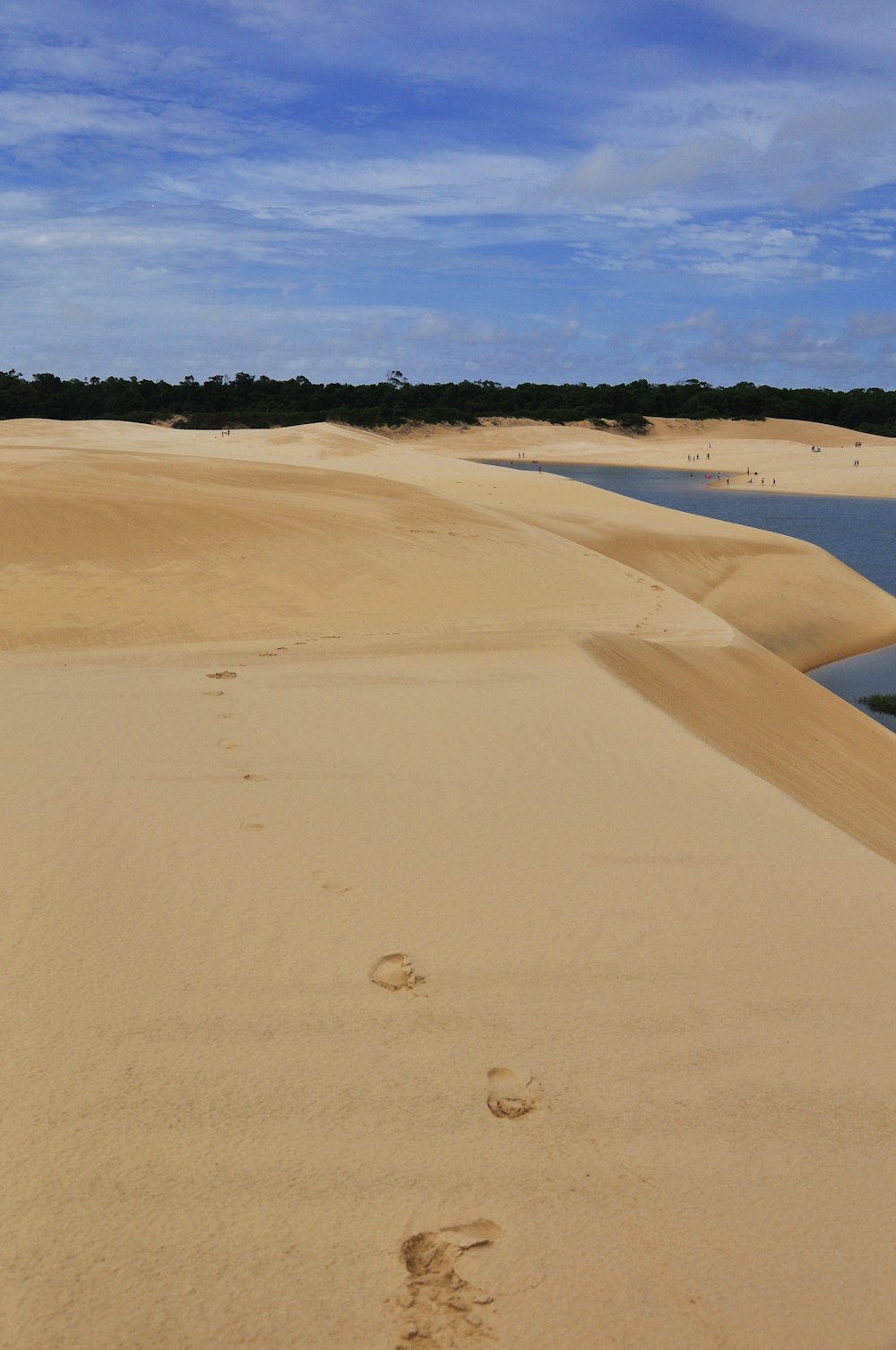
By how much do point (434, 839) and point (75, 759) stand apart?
186cm

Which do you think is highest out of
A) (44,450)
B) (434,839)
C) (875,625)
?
(44,450)

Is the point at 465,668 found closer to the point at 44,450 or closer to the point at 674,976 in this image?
the point at 674,976

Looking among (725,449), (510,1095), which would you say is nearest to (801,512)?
(725,449)

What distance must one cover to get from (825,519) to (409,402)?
50.3 metres

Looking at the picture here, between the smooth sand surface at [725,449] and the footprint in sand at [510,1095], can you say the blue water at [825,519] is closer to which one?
the smooth sand surface at [725,449]

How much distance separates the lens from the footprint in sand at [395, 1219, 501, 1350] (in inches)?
89.0

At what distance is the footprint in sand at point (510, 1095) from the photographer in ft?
9.45

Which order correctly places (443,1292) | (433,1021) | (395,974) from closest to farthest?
(443,1292)
(433,1021)
(395,974)

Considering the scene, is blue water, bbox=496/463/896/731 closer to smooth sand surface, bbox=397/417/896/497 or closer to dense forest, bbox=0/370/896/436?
smooth sand surface, bbox=397/417/896/497

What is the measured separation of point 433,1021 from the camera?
323 cm

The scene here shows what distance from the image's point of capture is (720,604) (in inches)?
743

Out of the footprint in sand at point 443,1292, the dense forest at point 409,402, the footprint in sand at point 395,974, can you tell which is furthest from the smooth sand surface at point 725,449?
the footprint in sand at point 443,1292

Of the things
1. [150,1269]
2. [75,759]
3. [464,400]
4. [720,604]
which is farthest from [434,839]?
[464,400]

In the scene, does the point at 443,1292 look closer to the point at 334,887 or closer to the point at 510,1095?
the point at 510,1095
